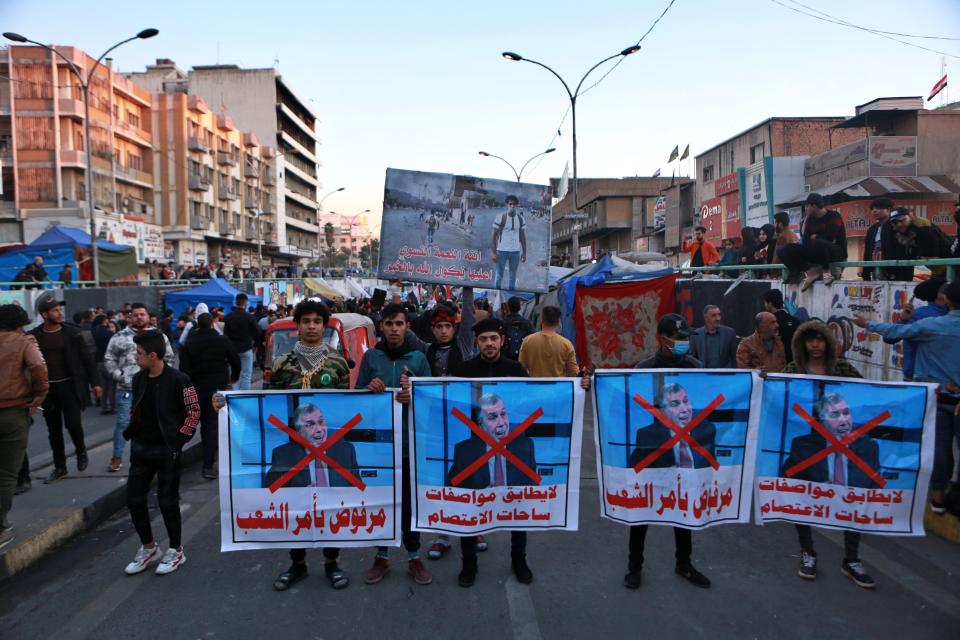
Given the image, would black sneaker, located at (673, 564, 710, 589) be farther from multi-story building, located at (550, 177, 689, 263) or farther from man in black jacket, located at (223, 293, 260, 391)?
multi-story building, located at (550, 177, 689, 263)

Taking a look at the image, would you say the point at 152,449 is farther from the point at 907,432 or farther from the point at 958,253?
the point at 958,253

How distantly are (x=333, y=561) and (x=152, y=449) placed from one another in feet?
4.86

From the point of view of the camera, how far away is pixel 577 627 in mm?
3898

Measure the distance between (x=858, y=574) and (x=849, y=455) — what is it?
29.6 inches

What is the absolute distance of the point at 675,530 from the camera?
4609 millimetres

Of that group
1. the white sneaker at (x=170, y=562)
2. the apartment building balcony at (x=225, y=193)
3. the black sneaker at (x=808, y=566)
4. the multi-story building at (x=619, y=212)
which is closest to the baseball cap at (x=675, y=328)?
the black sneaker at (x=808, y=566)

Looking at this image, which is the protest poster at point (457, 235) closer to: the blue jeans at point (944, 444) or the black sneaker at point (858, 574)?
the blue jeans at point (944, 444)

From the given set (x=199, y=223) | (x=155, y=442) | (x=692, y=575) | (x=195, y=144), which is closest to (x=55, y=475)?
(x=155, y=442)

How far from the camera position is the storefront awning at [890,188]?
79.4ft

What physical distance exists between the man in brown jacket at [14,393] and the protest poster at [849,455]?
5397mm

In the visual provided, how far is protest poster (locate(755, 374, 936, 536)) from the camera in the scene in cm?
440

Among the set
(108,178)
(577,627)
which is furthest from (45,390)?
(108,178)

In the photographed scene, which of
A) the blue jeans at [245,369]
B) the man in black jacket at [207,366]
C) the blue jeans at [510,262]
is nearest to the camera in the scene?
the man in black jacket at [207,366]

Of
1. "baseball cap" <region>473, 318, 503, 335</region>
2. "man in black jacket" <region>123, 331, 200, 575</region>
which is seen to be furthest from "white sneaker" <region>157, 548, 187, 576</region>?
"baseball cap" <region>473, 318, 503, 335</region>
